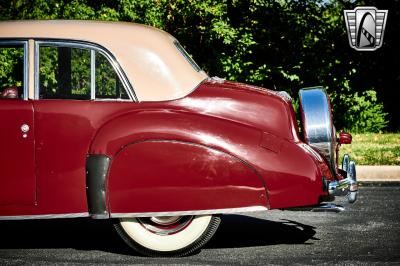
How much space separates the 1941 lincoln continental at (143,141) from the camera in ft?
15.8

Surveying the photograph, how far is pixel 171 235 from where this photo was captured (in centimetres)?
505

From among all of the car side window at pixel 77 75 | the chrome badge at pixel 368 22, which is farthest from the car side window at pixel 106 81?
the chrome badge at pixel 368 22

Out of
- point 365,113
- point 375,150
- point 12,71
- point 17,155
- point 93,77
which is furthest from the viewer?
point 365,113

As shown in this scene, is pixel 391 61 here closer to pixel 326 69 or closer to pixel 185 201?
pixel 326 69

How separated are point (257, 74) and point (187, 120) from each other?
44.7 feet

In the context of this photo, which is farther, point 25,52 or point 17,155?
point 25,52

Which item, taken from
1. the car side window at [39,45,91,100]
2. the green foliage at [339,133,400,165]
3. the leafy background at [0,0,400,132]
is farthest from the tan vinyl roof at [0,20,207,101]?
the leafy background at [0,0,400,132]

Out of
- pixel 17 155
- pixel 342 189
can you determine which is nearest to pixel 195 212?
pixel 342 189

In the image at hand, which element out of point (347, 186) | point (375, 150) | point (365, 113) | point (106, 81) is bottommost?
point (365, 113)

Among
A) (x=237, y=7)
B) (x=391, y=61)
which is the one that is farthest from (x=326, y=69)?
(x=237, y=7)

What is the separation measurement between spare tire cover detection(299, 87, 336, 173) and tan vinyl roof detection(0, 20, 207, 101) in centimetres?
85

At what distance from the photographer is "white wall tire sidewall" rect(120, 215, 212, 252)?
5.02 meters

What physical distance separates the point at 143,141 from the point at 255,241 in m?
1.45

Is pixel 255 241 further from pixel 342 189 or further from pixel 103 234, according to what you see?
pixel 103 234
